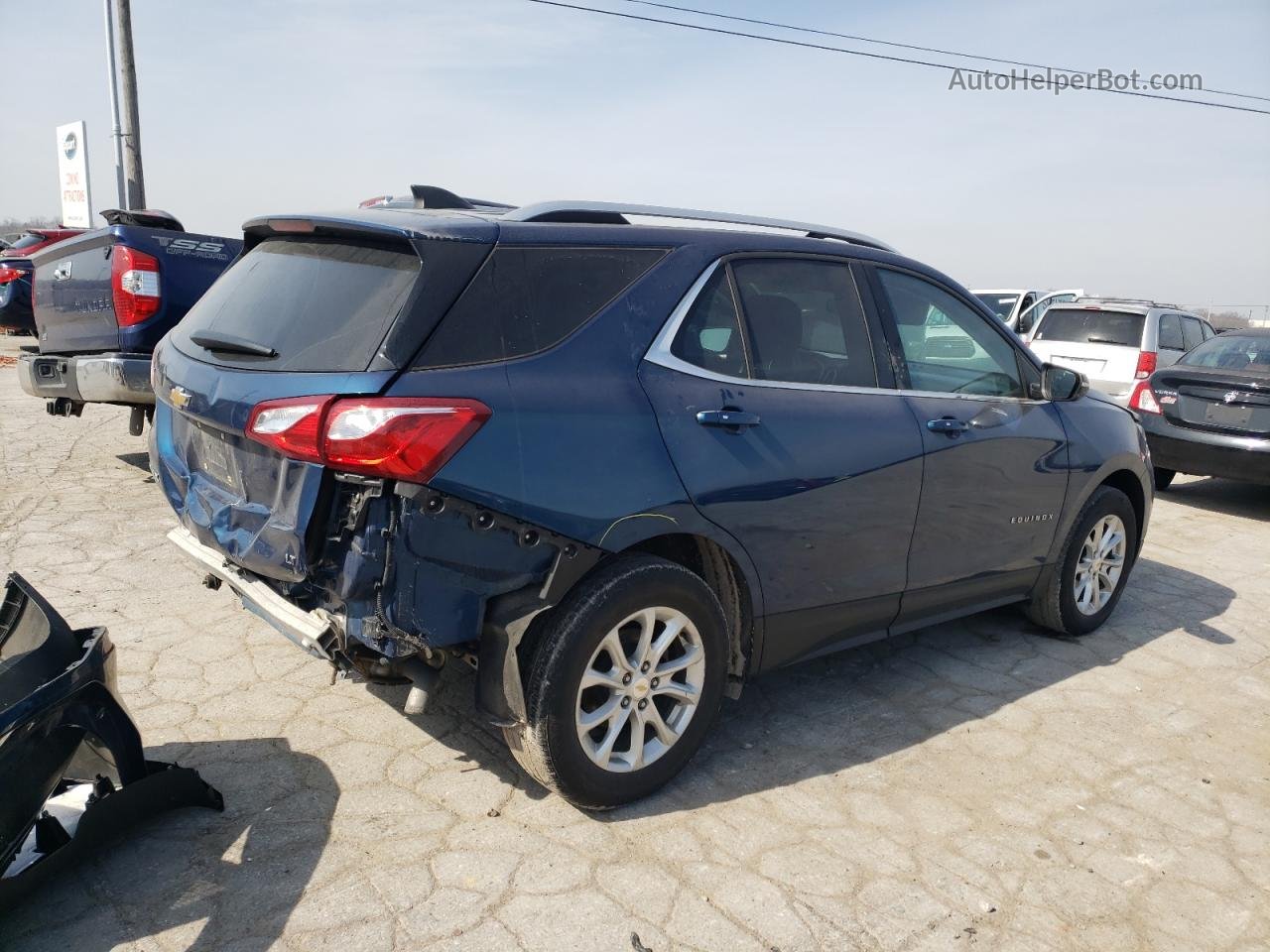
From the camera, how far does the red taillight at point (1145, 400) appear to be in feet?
27.7

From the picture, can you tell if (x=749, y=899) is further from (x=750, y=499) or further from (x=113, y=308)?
(x=113, y=308)

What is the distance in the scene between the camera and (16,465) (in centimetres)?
717

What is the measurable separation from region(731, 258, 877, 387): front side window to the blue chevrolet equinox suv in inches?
0.4

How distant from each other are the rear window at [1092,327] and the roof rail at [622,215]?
8298 millimetres

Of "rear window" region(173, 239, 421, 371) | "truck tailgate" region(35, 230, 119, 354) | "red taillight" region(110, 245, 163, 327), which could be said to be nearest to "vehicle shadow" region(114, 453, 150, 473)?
"truck tailgate" region(35, 230, 119, 354)

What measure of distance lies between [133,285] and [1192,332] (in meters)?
11.6

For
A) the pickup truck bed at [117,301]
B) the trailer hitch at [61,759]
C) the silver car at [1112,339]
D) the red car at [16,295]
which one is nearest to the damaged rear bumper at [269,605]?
the trailer hitch at [61,759]

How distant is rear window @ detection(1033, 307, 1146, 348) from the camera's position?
10836mm

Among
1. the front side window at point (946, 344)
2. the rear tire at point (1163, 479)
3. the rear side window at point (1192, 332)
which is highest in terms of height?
the front side window at point (946, 344)

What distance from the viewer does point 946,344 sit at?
4.08 metres

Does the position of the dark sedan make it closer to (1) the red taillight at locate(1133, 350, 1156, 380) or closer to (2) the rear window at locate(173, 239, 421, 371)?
(1) the red taillight at locate(1133, 350, 1156, 380)

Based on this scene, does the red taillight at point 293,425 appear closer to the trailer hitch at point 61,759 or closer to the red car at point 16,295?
the trailer hitch at point 61,759

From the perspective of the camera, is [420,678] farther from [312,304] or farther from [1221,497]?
[1221,497]

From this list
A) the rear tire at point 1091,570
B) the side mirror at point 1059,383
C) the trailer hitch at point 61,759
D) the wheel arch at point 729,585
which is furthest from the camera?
the rear tire at point 1091,570
